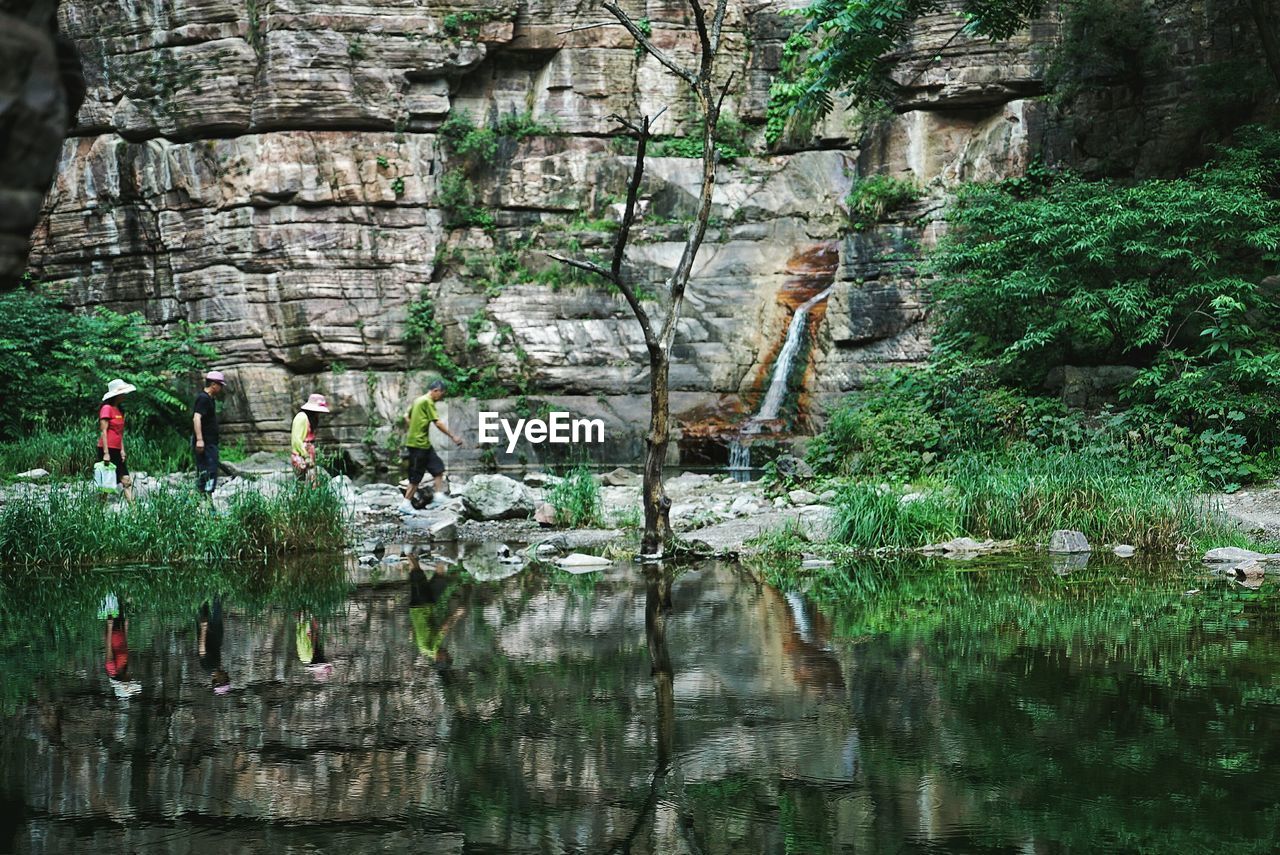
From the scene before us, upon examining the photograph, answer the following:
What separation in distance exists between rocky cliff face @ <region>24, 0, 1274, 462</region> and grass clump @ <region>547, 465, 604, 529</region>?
7094mm

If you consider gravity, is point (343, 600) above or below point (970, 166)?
below

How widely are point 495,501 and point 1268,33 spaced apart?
42.1 ft

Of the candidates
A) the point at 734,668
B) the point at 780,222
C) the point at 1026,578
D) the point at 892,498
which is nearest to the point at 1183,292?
the point at 892,498

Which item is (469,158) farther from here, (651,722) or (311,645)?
(651,722)

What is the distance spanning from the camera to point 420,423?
50.7 feet

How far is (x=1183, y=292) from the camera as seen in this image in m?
15.3

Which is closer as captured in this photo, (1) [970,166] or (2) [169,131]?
(1) [970,166]

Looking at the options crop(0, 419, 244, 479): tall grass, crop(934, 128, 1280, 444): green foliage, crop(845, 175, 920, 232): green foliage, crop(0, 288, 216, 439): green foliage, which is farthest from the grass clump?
crop(0, 288, 216, 439): green foliage

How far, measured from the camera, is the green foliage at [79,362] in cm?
2030

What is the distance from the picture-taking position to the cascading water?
20.3 metres

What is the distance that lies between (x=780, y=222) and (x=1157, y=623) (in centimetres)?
1604

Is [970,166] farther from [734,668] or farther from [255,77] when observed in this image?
[734,668]

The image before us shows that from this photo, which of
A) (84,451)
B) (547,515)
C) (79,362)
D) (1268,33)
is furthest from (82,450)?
(1268,33)

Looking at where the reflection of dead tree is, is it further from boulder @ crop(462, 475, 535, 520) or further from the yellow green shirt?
the yellow green shirt
